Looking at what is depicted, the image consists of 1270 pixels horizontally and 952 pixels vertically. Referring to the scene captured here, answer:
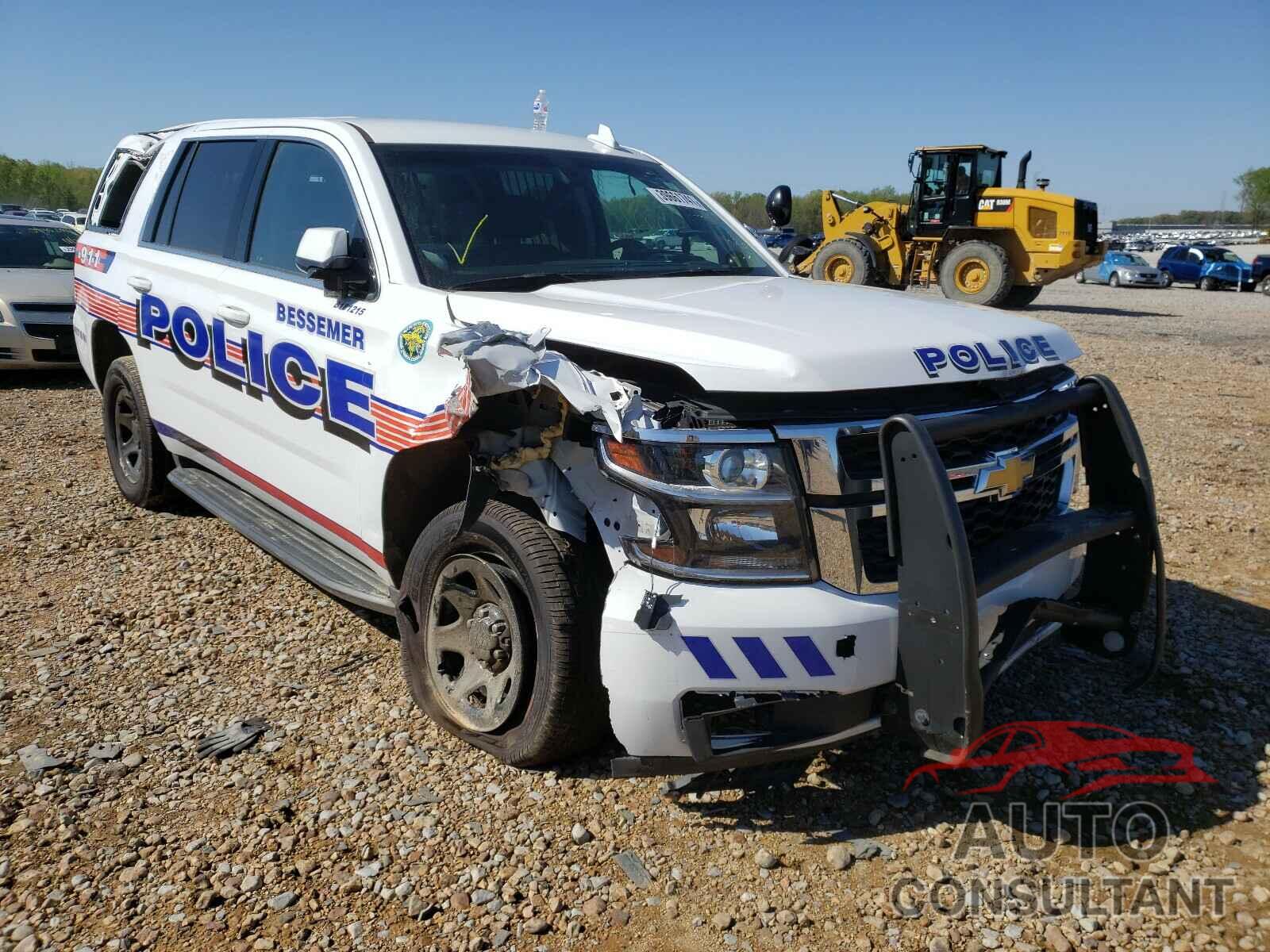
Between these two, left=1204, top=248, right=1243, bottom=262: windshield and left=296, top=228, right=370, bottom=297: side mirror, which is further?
left=1204, top=248, right=1243, bottom=262: windshield

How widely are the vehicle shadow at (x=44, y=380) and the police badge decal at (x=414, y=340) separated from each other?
8052 millimetres

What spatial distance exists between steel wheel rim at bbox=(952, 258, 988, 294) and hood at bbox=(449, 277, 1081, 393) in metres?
15.8

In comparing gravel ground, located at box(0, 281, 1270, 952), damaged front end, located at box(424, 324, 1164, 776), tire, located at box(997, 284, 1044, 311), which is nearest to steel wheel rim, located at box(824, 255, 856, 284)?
tire, located at box(997, 284, 1044, 311)

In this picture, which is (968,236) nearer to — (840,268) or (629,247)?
(840,268)

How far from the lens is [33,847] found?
262 centimetres

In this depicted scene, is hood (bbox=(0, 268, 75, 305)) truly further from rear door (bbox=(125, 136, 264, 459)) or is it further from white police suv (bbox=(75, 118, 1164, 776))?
white police suv (bbox=(75, 118, 1164, 776))

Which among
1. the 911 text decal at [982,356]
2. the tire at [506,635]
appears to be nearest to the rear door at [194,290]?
the tire at [506,635]

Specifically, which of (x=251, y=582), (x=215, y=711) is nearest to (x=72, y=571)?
(x=251, y=582)

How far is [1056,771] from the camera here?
2996 mm

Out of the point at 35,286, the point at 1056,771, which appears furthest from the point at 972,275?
the point at 1056,771

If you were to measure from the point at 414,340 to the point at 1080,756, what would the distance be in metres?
2.46

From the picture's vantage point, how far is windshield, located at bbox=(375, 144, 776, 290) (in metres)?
3.32

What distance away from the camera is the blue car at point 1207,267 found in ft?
98.9

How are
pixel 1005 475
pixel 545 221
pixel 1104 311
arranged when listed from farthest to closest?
pixel 1104 311 < pixel 545 221 < pixel 1005 475
